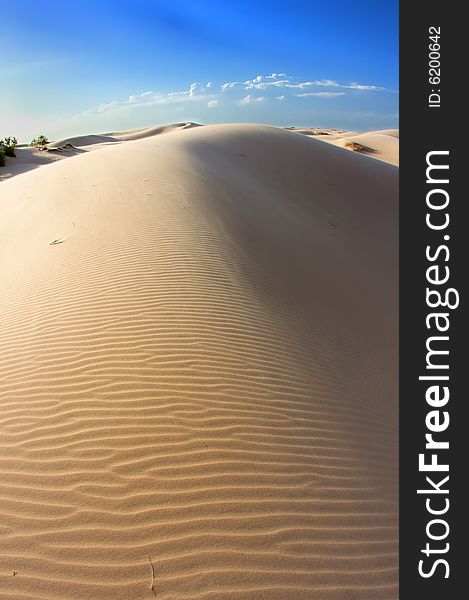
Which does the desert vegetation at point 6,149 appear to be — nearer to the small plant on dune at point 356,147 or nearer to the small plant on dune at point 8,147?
the small plant on dune at point 8,147

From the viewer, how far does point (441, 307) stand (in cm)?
536

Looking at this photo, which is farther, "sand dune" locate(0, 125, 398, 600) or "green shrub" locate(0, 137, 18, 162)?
"green shrub" locate(0, 137, 18, 162)

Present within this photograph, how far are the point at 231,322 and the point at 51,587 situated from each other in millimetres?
3076

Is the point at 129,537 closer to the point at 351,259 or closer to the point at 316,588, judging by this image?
the point at 316,588

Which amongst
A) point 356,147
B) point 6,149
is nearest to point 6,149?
point 6,149

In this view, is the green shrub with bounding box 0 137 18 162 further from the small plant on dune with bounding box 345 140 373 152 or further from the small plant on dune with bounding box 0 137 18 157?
the small plant on dune with bounding box 345 140 373 152

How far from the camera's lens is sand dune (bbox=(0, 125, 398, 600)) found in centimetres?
299

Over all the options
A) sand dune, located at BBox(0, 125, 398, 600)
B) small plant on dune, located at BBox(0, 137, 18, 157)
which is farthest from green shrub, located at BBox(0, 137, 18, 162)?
sand dune, located at BBox(0, 125, 398, 600)

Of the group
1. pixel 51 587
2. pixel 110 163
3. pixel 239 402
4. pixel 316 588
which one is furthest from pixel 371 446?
pixel 110 163

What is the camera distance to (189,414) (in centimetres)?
399

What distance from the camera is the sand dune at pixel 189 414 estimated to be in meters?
2.99

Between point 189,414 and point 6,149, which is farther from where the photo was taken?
point 6,149

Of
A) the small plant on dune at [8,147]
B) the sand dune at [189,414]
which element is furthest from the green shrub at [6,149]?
the sand dune at [189,414]

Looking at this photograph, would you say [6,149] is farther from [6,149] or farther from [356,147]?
[356,147]
